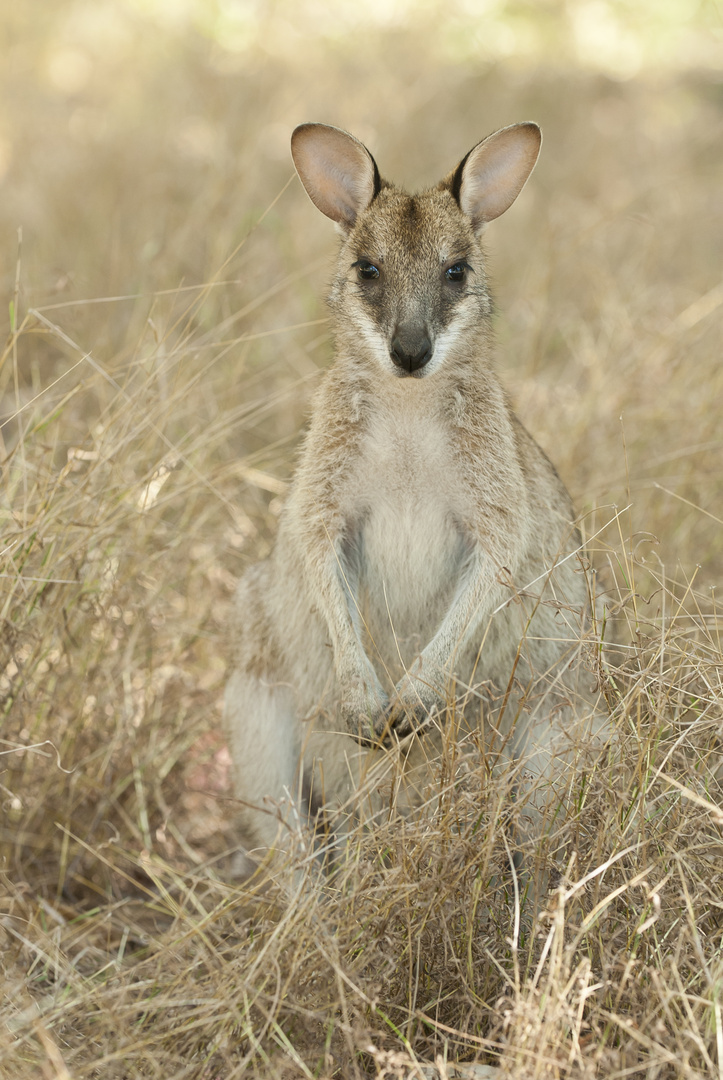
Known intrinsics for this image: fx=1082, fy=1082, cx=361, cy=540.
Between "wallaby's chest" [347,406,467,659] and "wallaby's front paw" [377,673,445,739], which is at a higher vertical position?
"wallaby's chest" [347,406,467,659]

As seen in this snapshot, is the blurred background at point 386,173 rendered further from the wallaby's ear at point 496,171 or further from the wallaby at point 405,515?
the wallaby's ear at point 496,171

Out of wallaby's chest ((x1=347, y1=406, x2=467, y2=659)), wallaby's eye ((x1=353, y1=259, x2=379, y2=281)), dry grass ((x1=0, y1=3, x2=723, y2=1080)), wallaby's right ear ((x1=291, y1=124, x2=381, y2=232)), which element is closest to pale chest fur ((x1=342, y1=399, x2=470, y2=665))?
wallaby's chest ((x1=347, y1=406, x2=467, y2=659))

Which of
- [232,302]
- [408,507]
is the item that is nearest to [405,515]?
[408,507]

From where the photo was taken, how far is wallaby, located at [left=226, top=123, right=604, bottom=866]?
3.02 meters

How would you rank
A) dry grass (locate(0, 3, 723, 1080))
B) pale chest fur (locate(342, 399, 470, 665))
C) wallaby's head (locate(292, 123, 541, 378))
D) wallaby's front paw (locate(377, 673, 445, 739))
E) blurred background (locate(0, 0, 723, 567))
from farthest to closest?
blurred background (locate(0, 0, 723, 567)) < pale chest fur (locate(342, 399, 470, 665)) < wallaby's head (locate(292, 123, 541, 378)) < wallaby's front paw (locate(377, 673, 445, 739)) < dry grass (locate(0, 3, 723, 1080))

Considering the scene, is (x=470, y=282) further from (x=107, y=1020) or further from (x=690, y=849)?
(x=107, y=1020)

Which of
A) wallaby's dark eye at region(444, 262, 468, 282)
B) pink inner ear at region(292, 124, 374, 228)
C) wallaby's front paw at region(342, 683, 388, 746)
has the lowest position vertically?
wallaby's front paw at region(342, 683, 388, 746)

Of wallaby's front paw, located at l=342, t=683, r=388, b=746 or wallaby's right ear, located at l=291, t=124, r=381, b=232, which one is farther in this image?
wallaby's right ear, located at l=291, t=124, r=381, b=232

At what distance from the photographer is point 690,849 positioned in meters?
2.30

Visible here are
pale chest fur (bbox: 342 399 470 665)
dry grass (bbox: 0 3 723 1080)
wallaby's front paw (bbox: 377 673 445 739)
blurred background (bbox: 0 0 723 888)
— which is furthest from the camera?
blurred background (bbox: 0 0 723 888)

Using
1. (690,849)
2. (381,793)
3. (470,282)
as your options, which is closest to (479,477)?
(470,282)

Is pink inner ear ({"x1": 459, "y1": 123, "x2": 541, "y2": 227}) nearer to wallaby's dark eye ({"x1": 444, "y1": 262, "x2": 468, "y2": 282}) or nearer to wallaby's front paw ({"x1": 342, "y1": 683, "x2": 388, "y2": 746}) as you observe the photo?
wallaby's dark eye ({"x1": 444, "y1": 262, "x2": 468, "y2": 282})

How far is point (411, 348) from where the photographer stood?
9.27ft

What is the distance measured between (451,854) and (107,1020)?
2.65 feet
